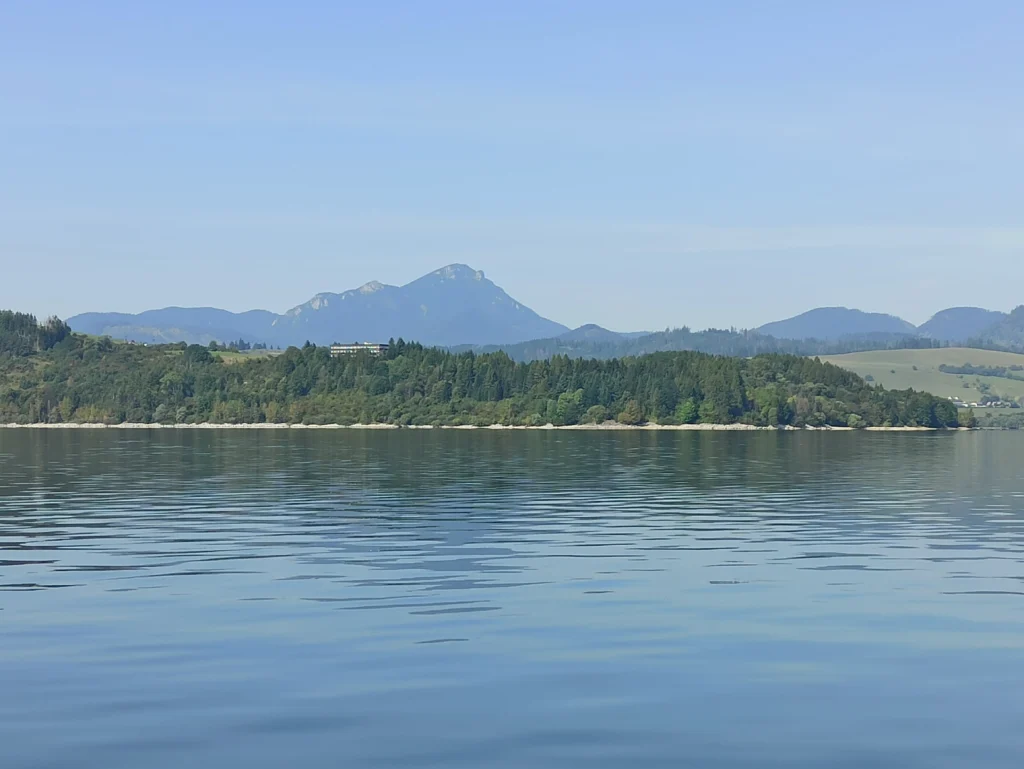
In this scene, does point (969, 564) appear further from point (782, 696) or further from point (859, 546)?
point (782, 696)

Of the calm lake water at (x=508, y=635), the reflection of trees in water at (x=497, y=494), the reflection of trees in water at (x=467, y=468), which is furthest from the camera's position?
the reflection of trees in water at (x=467, y=468)

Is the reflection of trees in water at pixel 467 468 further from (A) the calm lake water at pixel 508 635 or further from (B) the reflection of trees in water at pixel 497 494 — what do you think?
(A) the calm lake water at pixel 508 635

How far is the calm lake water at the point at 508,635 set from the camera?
26328 millimetres

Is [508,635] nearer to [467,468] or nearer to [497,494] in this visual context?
[497,494]

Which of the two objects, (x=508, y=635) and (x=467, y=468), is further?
(x=467, y=468)

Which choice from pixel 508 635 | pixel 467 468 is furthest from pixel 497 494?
pixel 508 635

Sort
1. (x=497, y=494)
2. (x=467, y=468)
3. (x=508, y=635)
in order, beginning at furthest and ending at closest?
(x=467, y=468)
(x=497, y=494)
(x=508, y=635)

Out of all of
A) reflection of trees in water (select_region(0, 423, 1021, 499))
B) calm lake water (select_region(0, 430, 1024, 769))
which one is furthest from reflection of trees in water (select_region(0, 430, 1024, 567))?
calm lake water (select_region(0, 430, 1024, 769))

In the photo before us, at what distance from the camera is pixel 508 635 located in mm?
36750

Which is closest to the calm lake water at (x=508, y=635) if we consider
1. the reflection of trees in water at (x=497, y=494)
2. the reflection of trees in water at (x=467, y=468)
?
the reflection of trees in water at (x=497, y=494)

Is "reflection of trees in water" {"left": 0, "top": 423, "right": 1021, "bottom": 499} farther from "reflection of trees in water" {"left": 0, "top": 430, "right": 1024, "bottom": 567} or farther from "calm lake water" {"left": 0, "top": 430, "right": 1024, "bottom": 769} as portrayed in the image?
"calm lake water" {"left": 0, "top": 430, "right": 1024, "bottom": 769}

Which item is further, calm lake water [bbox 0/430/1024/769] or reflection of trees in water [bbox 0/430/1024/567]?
reflection of trees in water [bbox 0/430/1024/567]

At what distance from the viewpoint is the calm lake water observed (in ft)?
86.4

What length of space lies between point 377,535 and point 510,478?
47217 millimetres
